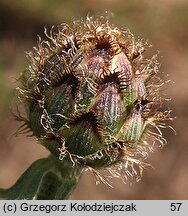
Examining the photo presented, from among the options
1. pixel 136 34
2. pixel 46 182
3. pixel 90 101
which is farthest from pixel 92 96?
pixel 136 34

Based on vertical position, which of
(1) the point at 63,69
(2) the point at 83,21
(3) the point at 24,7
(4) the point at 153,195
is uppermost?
(3) the point at 24,7

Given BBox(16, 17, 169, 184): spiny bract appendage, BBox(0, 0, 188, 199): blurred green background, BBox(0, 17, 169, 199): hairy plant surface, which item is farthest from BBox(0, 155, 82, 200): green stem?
BBox(0, 0, 188, 199): blurred green background

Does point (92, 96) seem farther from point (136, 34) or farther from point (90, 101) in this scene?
point (136, 34)

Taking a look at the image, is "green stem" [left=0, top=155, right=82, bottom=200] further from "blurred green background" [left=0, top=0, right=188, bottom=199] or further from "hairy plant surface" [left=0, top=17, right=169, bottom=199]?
"blurred green background" [left=0, top=0, right=188, bottom=199]

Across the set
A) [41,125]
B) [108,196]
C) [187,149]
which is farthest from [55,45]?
[187,149]

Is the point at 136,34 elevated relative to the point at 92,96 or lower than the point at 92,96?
elevated

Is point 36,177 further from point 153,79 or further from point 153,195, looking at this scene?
point 153,195

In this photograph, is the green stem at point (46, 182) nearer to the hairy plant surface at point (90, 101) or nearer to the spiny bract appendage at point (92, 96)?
the hairy plant surface at point (90, 101)
